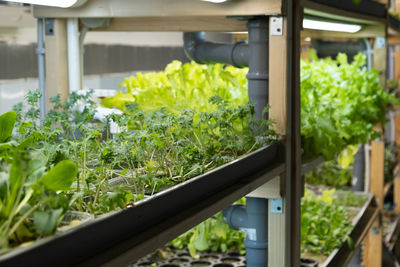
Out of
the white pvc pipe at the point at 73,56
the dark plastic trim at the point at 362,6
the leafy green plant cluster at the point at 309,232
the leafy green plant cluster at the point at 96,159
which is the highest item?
the dark plastic trim at the point at 362,6

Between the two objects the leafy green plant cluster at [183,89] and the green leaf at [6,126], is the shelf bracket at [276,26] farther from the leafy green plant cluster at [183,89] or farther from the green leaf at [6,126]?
the green leaf at [6,126]

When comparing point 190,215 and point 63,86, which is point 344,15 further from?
point 190,215

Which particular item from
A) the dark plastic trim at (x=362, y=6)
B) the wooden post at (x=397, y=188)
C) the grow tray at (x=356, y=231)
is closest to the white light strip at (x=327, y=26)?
the dark plastic trim at (x=362, y=6)

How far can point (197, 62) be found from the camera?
2117mm

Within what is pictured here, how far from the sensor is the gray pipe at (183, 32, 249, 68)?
1.84 meters

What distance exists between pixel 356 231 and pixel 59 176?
2093 millimetres

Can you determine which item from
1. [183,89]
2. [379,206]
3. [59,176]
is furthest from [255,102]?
[379,206]

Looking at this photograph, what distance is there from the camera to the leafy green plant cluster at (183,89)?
1771 mm

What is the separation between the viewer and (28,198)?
0.73 metres

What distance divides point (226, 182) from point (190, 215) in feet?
0.68

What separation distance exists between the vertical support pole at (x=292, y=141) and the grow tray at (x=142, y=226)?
11.3 inches

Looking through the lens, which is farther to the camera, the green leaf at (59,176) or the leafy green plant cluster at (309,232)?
the leafy green plant cluster at (309,232)

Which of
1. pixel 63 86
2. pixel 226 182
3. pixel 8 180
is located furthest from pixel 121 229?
pixel 63 86

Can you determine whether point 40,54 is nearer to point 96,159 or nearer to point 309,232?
point 96,159
